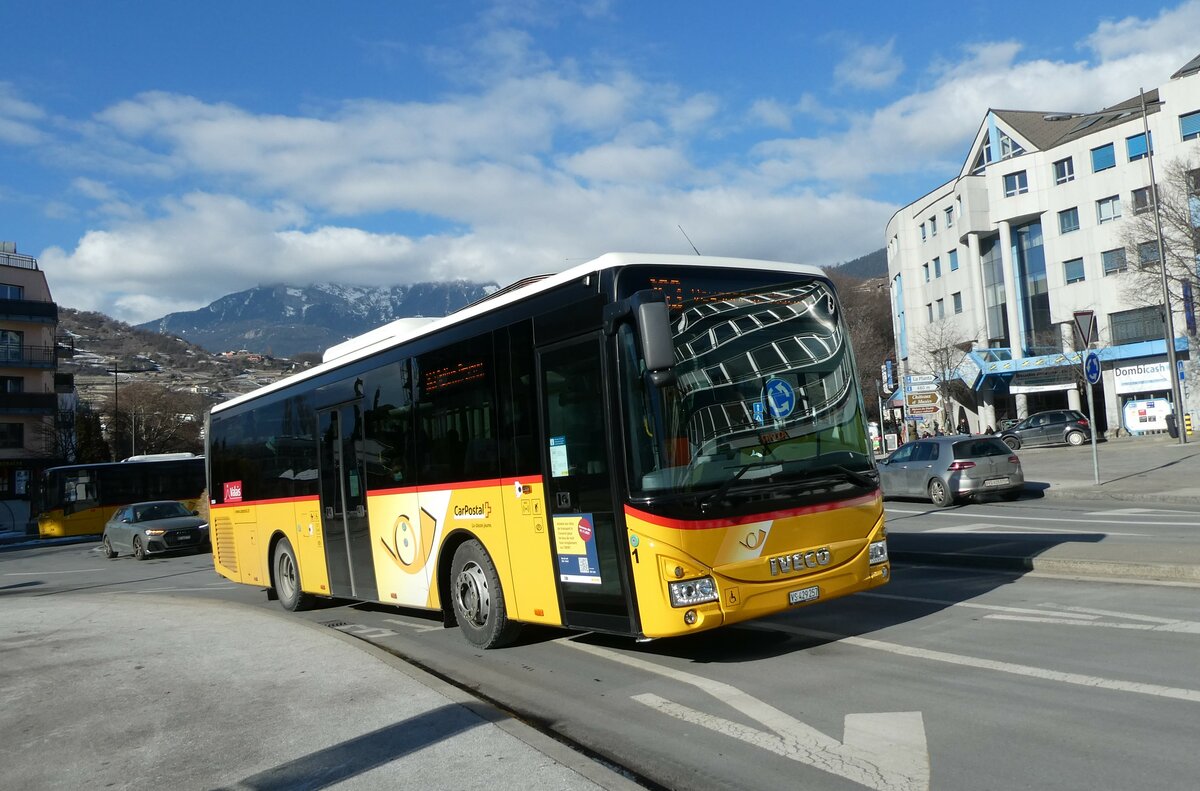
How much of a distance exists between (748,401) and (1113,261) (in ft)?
179

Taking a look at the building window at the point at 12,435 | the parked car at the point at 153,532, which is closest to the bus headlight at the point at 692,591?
the parked car at the point at 153,532

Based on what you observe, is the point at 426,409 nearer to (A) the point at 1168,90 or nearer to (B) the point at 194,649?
(B) the point at 194,649

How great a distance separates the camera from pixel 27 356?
7019cm

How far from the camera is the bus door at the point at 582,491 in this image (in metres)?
7.13

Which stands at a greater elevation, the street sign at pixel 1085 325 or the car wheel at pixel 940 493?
the street sign at pixel 1085 325

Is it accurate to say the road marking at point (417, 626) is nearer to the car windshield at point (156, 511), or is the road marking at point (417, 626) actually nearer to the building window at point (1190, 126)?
the car windshield at point (156, 511)

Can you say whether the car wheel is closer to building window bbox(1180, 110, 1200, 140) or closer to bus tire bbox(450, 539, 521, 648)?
bus tire bbox(450, 539, 521, 648)

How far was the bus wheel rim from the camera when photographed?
8.75m

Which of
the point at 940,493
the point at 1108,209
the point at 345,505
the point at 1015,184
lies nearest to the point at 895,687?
the point at 345,505

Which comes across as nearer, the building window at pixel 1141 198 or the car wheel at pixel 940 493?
the car wheel at pixel 940 493

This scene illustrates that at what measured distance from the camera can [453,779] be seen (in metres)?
4.89

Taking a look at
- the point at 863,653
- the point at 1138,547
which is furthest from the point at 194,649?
the point at 1138,547

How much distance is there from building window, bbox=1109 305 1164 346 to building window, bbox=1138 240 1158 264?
14.1ft

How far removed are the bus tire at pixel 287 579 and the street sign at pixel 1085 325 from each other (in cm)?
1593
